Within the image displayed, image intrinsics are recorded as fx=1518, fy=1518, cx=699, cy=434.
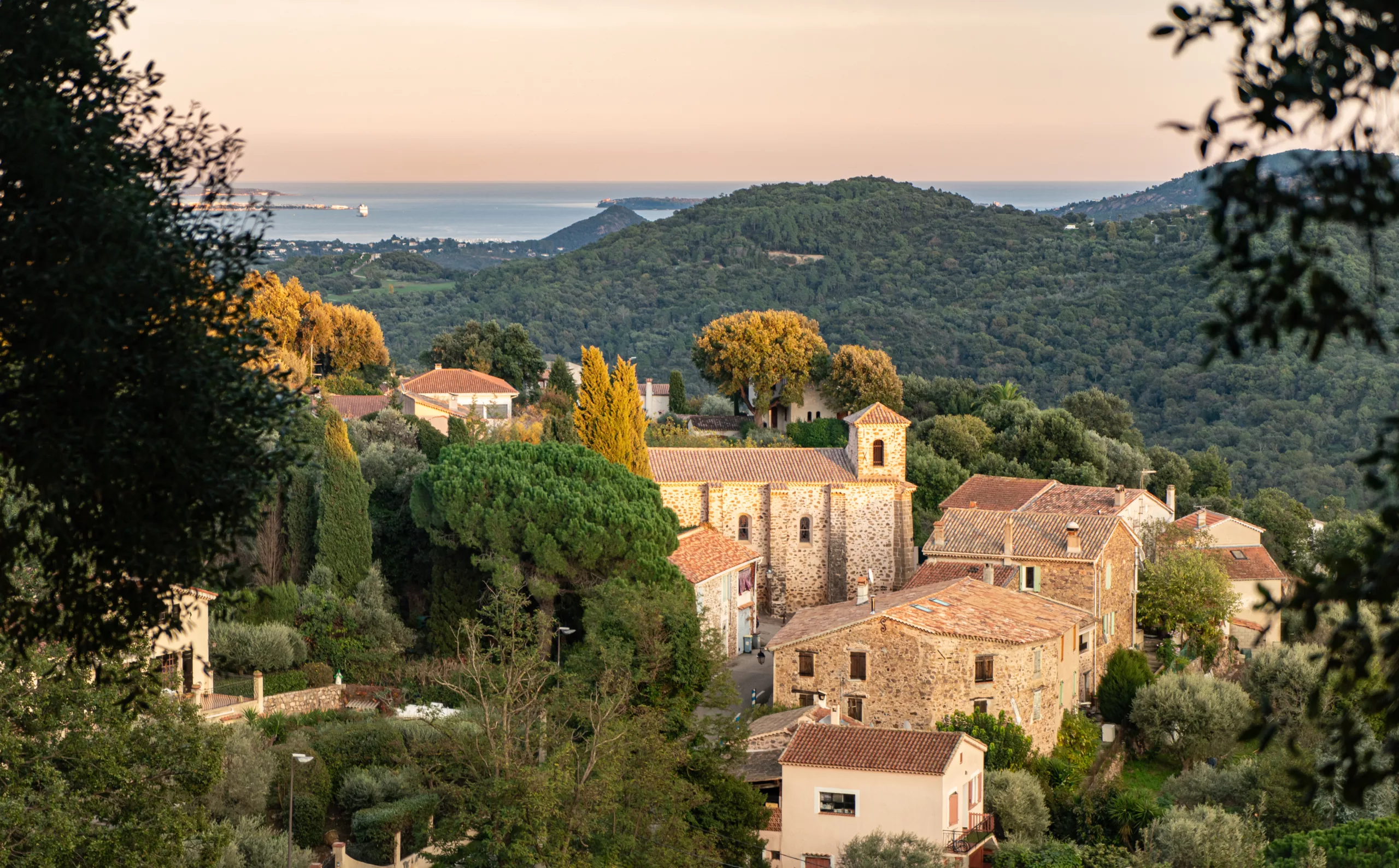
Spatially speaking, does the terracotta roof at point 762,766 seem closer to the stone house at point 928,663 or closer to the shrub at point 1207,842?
the stone house at point 928,663

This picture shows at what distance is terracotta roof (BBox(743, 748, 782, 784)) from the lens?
81.2ft

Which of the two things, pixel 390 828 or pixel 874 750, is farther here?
pixel 874 750

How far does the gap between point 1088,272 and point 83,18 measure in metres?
87.7

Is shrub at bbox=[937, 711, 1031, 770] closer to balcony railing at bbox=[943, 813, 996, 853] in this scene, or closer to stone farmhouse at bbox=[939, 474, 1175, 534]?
balcony railing at bbox=[943, 813, 996, 853]

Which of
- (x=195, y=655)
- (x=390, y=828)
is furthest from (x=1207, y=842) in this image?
(x=195, y=655)

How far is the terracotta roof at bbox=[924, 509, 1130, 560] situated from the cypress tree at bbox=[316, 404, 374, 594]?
12804 mm

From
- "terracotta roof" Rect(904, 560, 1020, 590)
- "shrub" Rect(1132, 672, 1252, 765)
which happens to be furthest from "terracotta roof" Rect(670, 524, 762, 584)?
"shrub" Rect(1132, 672, 1252, 765)

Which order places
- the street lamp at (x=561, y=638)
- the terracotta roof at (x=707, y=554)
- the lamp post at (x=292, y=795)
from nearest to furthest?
the lamp post at (x=292, y=795)
the street lamp at (x=561, y=638)
the terracotta roof at (x=707, y=554)

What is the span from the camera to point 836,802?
24.3 metres

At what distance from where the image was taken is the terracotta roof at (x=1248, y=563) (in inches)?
1559

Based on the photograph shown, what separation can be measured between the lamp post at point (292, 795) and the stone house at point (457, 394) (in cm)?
2296

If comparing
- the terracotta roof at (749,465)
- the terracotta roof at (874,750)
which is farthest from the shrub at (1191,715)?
the terracotta roof at (749,465)

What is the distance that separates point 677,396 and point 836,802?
3148cm

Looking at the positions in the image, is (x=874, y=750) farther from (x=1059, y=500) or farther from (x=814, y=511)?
(x=1059, y=500)
